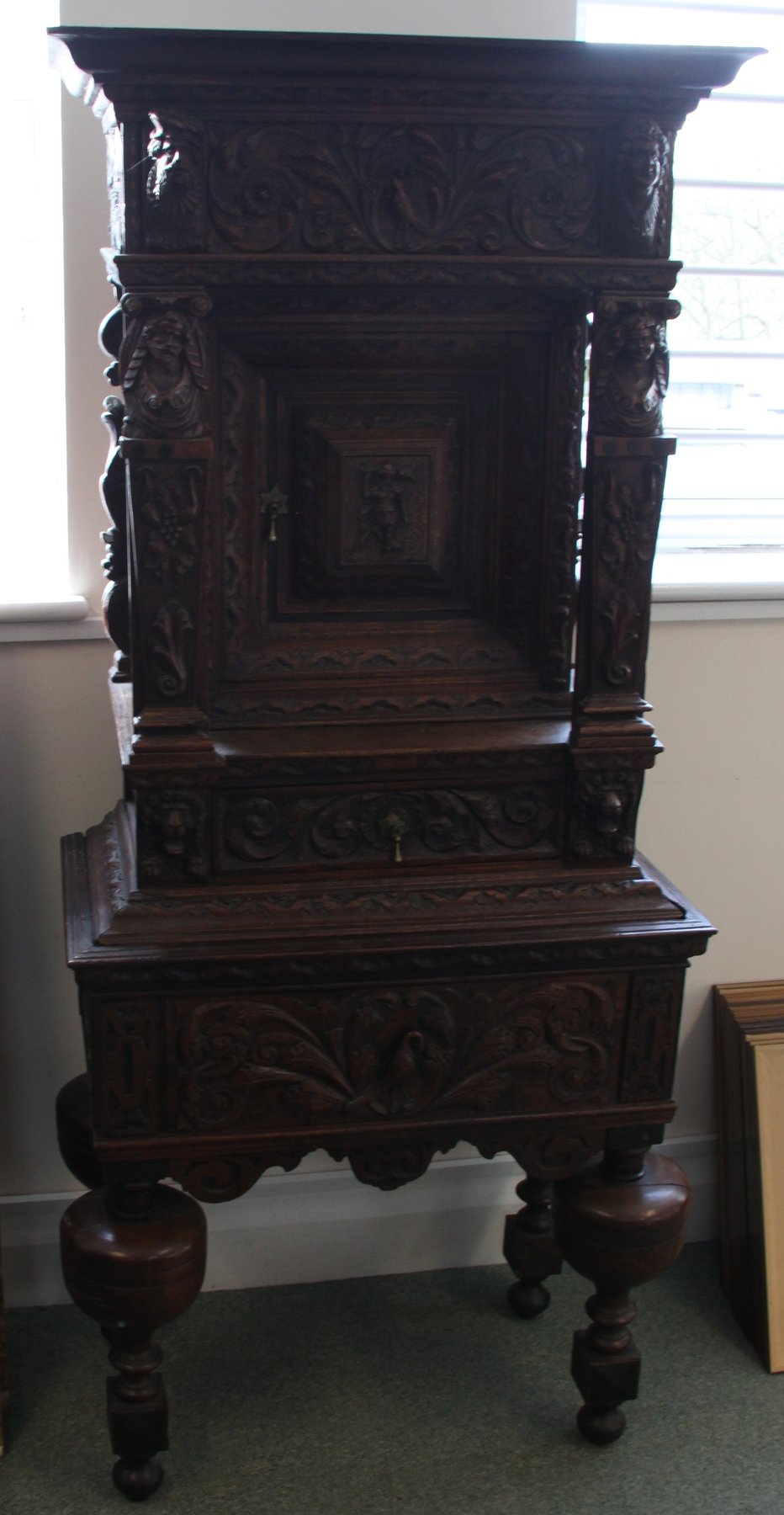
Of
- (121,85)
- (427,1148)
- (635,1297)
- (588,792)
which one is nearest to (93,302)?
(121,85)

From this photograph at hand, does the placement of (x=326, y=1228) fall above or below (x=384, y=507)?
below

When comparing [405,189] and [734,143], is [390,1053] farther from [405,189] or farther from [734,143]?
[734,143]

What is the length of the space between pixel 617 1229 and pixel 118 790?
93 cm

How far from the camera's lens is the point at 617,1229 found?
173cm

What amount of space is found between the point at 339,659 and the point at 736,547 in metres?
0.94

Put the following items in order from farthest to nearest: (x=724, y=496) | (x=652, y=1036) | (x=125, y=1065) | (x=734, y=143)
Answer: (x=724, y=496)
(x=734, y=143)
(x=652, y=1036)
(x=125, y=1065)

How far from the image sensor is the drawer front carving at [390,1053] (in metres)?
1.58

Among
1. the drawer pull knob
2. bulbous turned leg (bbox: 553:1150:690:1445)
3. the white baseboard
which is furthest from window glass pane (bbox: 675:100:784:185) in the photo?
the white baseboard

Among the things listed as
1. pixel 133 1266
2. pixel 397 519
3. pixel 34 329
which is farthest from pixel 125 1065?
pixel 34 329

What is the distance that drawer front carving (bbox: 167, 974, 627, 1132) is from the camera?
5.19 feet

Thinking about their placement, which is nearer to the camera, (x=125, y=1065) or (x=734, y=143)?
(x=125, y=1065)

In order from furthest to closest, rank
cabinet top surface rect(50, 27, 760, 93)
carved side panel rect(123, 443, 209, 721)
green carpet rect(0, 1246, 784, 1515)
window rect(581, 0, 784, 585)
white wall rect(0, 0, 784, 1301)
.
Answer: window rect(581, 0, 784, 585), white wall rect(0, 0, 784, 1301), green carpet rect(0, 1246, 784, 1515), carved side panel rect(123, 443, 209, 721), cabinet top surface rect(50, 27, 760, 93)

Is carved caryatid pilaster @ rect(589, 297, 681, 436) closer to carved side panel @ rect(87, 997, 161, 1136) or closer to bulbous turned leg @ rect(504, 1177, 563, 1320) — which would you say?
carved side panel @ rect(87, 997, 161, 1136)

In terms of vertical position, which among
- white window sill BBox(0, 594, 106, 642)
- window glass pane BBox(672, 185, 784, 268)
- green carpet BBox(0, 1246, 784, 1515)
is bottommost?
green carpet BBox(0, 1246, 784, 1515)
